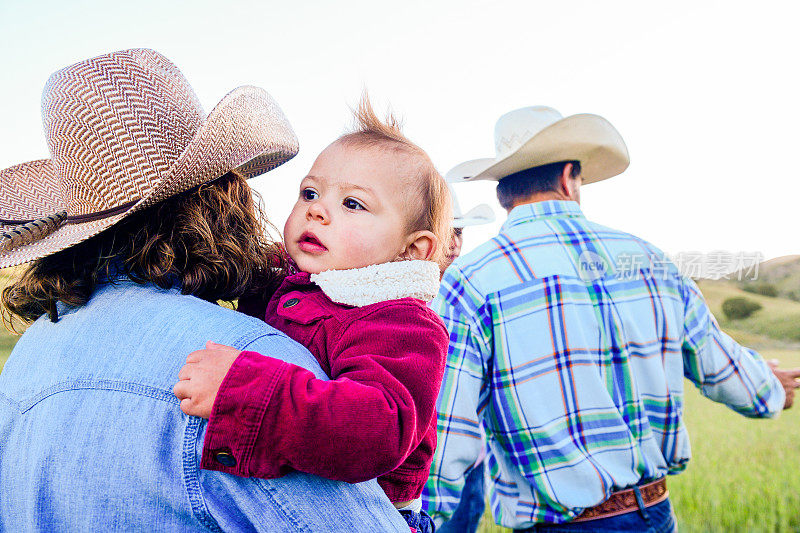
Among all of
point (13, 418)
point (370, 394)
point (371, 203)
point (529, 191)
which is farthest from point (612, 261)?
point (13, 418)

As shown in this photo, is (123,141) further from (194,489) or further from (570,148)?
(570,148)

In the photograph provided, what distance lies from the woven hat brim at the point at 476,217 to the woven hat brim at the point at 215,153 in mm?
3551

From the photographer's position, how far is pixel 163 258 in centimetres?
111

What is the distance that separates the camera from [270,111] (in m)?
1.48

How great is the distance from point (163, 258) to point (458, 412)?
150cm

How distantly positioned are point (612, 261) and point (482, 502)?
219 centimetres

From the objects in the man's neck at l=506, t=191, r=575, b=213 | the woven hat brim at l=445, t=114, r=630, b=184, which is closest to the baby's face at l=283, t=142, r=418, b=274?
the man's neck at l=506, t=191, r=575, b=213

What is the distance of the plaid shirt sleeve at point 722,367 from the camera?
2.55 meters

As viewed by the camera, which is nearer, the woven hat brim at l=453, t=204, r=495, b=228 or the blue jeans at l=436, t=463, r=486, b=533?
the blue jeans at l=436, t=463, r=486, b=533

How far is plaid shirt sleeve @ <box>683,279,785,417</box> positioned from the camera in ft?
8.36

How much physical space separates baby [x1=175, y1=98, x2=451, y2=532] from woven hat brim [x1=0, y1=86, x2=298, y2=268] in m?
0.25

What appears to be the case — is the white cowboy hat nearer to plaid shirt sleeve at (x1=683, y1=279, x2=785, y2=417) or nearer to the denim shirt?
plaid shirt sleeve at (x1=683, y1=279, x2=785, y2=417)

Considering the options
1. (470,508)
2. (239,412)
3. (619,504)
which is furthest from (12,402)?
(470,508)

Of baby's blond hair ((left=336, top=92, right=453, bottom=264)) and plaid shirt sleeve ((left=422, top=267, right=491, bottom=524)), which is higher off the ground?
baby's blond hair ((left=336, top=92, right=453, bottom=264))
